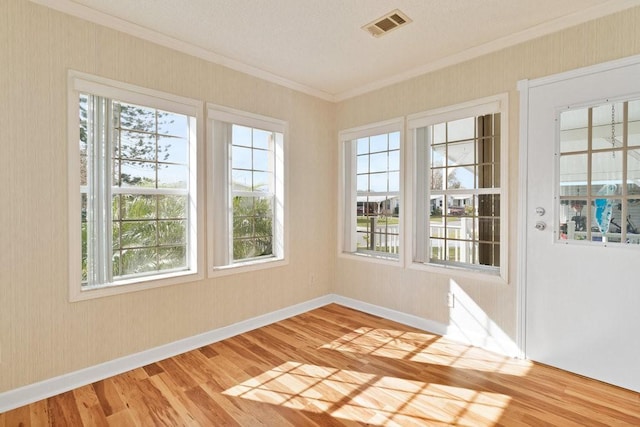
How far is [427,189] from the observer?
10.9ft

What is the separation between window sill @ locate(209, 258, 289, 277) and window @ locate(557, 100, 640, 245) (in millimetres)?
2557

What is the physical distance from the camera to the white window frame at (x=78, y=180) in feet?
7.27

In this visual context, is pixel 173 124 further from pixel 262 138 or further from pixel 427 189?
pixel 427 189

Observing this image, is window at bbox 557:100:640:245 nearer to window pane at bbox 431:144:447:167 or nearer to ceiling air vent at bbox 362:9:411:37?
window pane at bbox 431:144:447:167

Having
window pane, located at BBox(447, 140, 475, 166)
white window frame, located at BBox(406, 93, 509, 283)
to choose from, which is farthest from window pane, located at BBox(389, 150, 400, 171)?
window pane, located at BBox(447, 140, 475, 166)

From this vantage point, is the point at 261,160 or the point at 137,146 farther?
the point at 261,160

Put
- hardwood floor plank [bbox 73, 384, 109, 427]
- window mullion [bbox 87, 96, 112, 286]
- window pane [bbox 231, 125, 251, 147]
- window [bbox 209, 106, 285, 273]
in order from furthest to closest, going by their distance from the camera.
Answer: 1. window pane [bbox 231, 125, 251, 147]
2. window [bbox 209, 106, 285, 273]
3. window mullion [bbox 87, 96, 112, 286]
4. hardwood floor plank [bbox 73, 384, 109, 427]

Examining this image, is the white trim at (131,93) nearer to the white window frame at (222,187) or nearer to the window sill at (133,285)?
the white window frame at (222,187)

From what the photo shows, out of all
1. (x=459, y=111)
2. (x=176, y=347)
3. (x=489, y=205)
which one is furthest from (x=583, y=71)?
(x=176, y=347)

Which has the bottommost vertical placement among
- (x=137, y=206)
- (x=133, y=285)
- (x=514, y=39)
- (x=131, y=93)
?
(x=133, y=285)

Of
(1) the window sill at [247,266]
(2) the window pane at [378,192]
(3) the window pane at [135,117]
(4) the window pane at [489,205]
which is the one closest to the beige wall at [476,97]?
(2) the window pane at [378,192]

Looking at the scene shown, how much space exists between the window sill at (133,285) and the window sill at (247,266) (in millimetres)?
157

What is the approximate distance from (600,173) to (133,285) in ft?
11.6

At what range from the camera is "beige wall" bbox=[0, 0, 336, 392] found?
6.56 feet
